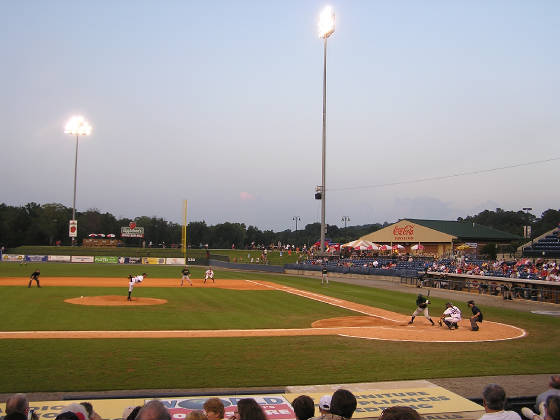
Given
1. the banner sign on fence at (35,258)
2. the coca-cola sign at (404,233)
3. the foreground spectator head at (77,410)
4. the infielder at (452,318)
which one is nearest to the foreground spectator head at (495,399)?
the foreground spectator head at (77,410)

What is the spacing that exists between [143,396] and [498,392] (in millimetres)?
7086

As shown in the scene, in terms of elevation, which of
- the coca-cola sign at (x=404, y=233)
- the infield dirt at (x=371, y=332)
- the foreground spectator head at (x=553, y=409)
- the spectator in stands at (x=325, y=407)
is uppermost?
the coca-cola sign at (x=404, y=233)

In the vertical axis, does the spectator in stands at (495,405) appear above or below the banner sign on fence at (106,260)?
above

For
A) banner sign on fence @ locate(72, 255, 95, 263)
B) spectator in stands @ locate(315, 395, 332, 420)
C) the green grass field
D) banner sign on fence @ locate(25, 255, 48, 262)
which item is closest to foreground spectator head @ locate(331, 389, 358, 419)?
spectator in stands @ locate(315, 395, 332, 420)

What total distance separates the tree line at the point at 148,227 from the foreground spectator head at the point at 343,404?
325 feet

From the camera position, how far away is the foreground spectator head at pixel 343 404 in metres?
5.17

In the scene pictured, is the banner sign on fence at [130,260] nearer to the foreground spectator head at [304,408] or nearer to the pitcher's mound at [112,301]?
the pitcher's mound at [112,301]

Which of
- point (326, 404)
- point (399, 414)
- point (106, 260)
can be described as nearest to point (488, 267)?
point (326, 404)

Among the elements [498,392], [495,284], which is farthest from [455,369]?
[495,284]

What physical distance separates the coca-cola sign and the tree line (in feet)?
85.8

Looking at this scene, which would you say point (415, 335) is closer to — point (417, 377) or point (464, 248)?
point (417, 377)

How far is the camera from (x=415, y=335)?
18703mm

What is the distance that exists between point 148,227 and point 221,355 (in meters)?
118

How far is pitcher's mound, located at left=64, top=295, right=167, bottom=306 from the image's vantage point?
85.9 ft
